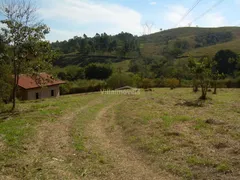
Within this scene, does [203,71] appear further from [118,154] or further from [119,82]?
[119,82]

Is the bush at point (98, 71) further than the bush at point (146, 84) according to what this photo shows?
Yes

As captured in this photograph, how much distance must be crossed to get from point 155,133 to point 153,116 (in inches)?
150

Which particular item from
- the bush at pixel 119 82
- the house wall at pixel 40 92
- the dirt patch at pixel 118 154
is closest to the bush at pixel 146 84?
the bush at pixel 119 82

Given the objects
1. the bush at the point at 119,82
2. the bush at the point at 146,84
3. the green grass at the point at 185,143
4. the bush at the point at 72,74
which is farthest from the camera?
the bush at the point at 72,74

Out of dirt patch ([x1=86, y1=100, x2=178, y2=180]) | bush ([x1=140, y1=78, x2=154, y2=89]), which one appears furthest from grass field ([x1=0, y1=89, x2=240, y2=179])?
bush ([x1=140, y1=78, x2=154, y2=89])

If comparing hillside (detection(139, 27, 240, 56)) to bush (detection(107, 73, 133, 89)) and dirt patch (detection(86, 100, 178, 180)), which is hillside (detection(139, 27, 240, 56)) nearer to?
bush (detection(107, 73, 133, 89))

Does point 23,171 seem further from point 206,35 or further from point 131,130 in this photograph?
point 206,35

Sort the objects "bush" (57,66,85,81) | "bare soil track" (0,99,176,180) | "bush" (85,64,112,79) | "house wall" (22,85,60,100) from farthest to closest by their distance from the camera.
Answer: "bush" (85,64,112,79) → "bush" (57,66,85,81) → "house wall" (22,85,60,100) → "bare soil track" (0,99,176,180)

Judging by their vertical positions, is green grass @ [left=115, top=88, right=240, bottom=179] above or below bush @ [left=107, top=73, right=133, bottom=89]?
below

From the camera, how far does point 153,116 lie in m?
14.8

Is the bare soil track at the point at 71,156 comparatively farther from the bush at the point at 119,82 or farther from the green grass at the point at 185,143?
the bush at the point at 119,82

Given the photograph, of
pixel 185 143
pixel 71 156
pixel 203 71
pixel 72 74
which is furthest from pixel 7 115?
pixel 72 74

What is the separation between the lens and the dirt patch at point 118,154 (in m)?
7.17

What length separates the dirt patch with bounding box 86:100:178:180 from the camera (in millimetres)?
7172
